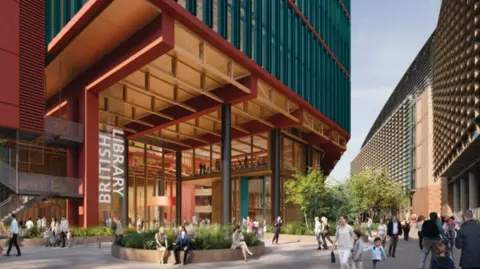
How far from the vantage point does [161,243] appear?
18250 mm

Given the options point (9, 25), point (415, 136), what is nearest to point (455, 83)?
point (415, 136)

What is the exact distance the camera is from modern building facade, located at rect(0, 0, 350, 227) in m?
26.3

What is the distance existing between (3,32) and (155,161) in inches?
1064

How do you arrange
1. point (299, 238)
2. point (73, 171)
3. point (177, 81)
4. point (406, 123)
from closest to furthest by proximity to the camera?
point (177, 81) → point (299, 238) → point (73, 171) → point (406, 123)

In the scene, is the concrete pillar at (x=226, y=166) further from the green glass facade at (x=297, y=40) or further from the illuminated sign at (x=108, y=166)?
the illuminated sign at (x=108, y=166)

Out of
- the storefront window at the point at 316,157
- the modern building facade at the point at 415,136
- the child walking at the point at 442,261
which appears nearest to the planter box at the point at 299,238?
the child walking at the point at 442,261

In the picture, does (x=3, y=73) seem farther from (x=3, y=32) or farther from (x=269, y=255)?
(x=269, y=255)

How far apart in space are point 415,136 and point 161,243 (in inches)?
2992

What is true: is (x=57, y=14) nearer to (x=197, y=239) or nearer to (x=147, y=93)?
(x=147, y=93)

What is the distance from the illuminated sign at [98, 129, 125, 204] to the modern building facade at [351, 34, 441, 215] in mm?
54986

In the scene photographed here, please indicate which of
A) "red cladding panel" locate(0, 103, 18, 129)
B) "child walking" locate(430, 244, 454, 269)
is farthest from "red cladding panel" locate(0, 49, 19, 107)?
"child walking" locate(430, 244, 454, 269)

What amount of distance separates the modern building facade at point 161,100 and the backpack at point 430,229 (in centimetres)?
1425

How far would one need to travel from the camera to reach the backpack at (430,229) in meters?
13.1

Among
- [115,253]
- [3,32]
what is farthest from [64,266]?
[3,32]
